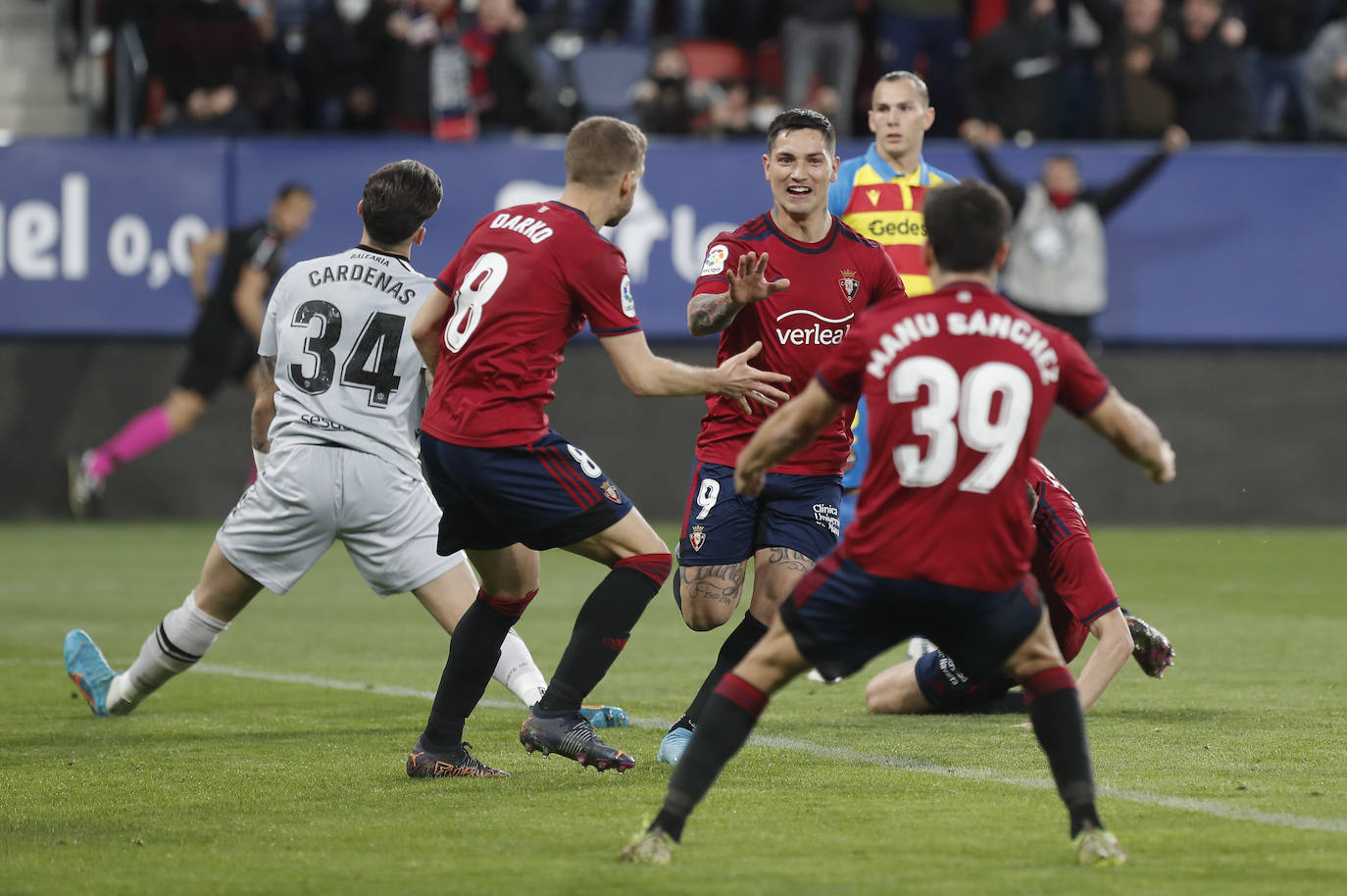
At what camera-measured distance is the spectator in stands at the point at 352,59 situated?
17.1 metres

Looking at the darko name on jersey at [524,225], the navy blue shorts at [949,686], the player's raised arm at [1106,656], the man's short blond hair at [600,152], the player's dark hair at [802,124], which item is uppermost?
the player's dark hair at [802,124]

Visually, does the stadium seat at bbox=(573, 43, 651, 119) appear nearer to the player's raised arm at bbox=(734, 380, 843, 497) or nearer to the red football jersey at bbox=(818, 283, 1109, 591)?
the player's raised arm at bbox=(734, 380, 843, 497)

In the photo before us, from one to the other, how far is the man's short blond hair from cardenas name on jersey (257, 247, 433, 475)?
85cm

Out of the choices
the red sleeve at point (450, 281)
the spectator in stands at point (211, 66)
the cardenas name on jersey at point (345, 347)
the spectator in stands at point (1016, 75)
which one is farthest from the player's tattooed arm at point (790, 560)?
the spectator in stands at point (211, 66)

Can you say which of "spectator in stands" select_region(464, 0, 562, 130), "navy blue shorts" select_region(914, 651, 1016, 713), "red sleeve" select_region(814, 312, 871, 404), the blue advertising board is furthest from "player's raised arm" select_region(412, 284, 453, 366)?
"spectator in stands" select_region(464, 0, 562, 130)

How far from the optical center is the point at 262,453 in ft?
22.3

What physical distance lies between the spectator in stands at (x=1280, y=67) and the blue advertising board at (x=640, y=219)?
1214 millimetres

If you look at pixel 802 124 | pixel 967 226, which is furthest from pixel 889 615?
Result: pixel 802 124

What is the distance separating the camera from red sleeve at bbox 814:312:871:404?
14.9ft

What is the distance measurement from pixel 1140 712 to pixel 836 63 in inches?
426

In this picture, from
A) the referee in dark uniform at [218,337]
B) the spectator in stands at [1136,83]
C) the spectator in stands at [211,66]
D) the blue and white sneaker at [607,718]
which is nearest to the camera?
the blue and white sneaker at [607,718]

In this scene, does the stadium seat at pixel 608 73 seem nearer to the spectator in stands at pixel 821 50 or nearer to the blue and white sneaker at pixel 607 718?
the spectator in stands at pixel 821 50

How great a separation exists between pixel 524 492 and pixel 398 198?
122 cm

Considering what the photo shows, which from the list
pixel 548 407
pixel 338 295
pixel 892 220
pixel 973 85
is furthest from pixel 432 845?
pixel 973 85
